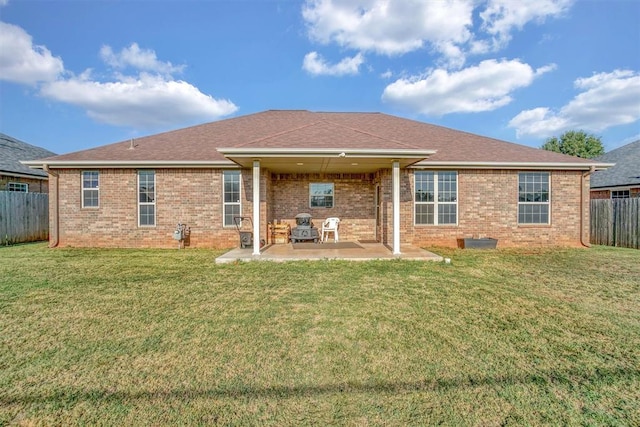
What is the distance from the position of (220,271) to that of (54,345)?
3.74 metres

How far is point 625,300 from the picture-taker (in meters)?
5.12

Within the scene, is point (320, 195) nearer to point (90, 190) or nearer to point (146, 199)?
point (146, 199)

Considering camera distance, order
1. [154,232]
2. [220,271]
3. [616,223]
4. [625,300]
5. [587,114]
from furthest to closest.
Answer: [587,114] < [616,223] < [154,232] < [220,271] < [625,300]

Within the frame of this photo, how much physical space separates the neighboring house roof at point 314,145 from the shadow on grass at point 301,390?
583 centimetres

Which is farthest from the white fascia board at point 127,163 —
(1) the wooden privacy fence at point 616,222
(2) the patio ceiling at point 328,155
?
(1) the wooden privacy fence at point 616,222

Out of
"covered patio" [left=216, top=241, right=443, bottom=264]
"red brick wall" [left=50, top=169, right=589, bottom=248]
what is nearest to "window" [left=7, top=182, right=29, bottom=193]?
"red brick wall" [left=50, top=169, right=589, bottom=248]

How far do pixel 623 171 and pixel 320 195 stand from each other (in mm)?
15630

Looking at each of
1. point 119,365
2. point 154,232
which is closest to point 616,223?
point 119,365

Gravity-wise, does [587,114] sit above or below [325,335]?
above

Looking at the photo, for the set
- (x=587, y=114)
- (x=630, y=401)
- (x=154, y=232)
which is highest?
(x=587, y=114)

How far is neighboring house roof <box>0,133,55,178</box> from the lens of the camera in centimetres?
1430

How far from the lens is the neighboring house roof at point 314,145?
789cm

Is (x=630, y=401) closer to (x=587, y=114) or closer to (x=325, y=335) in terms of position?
(x=325, y=335)

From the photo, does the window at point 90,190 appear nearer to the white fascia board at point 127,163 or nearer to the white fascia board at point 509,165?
the white fascia board at point 127,163
